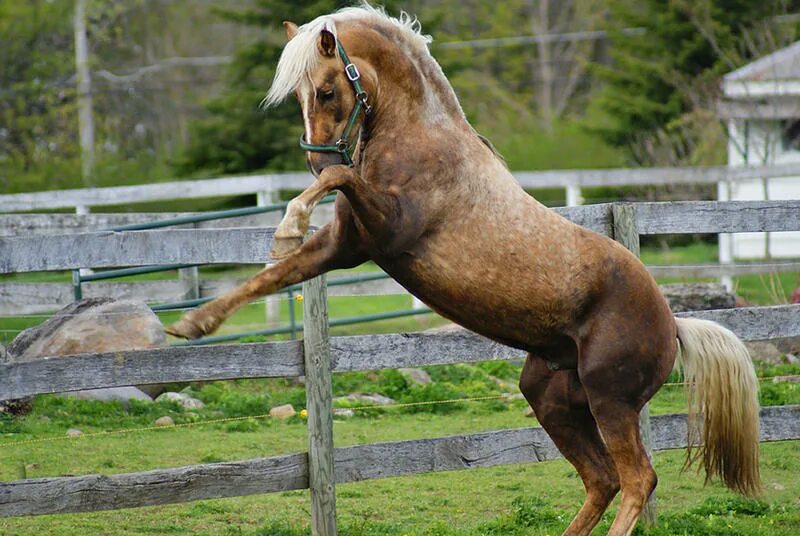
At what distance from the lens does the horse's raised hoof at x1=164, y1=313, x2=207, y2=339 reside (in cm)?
422

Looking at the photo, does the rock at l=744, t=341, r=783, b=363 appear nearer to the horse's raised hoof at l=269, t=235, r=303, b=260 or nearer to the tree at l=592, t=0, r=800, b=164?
the horse's raised hoof at l=269, t=235, r=303, b=260

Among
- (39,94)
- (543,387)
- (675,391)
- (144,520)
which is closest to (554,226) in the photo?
(543,387)

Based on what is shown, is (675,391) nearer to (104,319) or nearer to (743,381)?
(743,381)

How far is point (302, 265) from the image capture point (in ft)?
14.8

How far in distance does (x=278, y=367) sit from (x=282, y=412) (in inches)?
122

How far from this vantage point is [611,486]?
5.22 m

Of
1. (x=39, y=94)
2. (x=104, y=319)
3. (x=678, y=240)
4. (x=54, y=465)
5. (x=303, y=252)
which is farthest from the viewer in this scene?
(x=39, y=94)

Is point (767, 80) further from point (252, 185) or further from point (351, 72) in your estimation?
point (351, 72)

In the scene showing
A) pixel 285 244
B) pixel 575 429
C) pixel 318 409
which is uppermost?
pixel 285 244

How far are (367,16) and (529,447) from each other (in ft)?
8.35

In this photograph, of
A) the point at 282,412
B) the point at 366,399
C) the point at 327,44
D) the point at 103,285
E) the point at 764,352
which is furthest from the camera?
the point at 764,352

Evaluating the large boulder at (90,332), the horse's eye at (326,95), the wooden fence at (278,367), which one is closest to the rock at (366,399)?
the large boulder at (90,332)

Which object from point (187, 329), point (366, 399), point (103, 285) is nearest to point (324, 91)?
point (187, 329)

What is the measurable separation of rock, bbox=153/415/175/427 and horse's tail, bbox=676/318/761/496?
3.89 m
